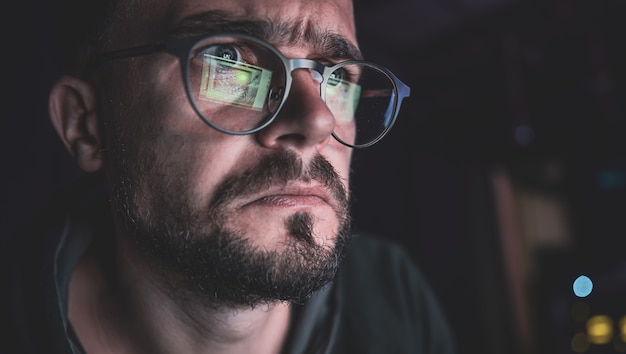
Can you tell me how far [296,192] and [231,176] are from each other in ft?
0.39

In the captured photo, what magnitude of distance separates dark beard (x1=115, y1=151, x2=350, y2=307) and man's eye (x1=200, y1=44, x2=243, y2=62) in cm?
19

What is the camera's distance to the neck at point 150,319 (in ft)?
3.41

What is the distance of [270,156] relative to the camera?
0.89 metres

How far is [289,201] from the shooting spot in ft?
2.93

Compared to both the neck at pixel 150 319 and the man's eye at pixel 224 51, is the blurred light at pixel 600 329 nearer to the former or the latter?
the neck at pixel 150 319

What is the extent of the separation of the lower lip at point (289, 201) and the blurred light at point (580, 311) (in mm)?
4074

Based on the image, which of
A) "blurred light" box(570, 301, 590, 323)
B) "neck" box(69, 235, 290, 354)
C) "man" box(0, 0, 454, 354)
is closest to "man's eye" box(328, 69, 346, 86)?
"man" box(0, 0, 454, 354)

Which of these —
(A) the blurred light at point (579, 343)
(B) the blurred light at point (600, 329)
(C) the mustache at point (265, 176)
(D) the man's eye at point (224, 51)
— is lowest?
(A) the blurred light at point (579, 343)

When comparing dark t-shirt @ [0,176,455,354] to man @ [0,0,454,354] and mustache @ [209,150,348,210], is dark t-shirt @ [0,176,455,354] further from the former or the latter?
mustache @ [209,150,348,210]

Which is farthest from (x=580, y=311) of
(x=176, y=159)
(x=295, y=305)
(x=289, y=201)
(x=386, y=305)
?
(x=176, y=159)

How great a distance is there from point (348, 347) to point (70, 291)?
0.68 m

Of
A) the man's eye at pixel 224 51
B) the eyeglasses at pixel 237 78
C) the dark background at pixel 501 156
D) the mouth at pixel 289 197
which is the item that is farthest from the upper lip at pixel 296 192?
the dark background at pixel 501 156

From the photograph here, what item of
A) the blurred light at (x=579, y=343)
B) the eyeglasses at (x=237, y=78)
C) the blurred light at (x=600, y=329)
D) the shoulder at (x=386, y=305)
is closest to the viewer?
the eyeglasses at (x=237, y=78)

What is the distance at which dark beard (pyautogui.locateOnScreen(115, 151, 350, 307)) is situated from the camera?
2.87 ft
